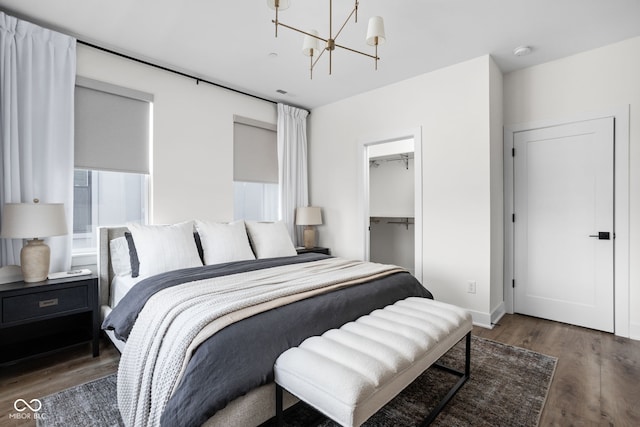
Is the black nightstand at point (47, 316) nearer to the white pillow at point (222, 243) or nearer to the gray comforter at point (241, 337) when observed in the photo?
the gray comforter at point (241, 337)

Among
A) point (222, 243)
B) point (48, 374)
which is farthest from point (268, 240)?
point (48, 374)

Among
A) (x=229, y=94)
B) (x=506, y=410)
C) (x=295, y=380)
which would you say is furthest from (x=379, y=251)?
(x=295, y=380)

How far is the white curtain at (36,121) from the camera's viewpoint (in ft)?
7.99

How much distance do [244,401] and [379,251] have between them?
172 inches

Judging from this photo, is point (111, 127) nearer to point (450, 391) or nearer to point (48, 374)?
point (48, 374)

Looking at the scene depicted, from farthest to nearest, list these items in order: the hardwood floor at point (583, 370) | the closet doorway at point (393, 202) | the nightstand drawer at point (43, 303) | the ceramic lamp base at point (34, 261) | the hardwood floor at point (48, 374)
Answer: the closet doorway at point (393, 202), the ceramic lamp base at point (34, 261), the nightstand drawer at point (43, 303), the hardwood floor at point (48, 374), the hardwood floor at point (583, 370)

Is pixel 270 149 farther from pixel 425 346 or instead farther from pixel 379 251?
pixel 425 346

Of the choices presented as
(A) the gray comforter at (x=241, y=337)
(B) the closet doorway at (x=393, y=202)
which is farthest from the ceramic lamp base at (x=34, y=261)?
(B) the closet doorway at (x=393, y=202)

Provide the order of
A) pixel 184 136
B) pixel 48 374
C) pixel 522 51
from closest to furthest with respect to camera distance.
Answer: pixel 48 374 < pixel 522 51 < pixel 184 136

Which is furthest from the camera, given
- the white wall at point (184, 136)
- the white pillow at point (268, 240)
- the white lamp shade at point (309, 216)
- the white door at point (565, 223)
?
the white lamp shade at point (309, 216)

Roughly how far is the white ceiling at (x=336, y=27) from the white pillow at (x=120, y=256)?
177 cm

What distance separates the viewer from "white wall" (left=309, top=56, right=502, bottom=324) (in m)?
3.14

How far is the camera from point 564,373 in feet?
7.38

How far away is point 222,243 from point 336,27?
6.93 feet
